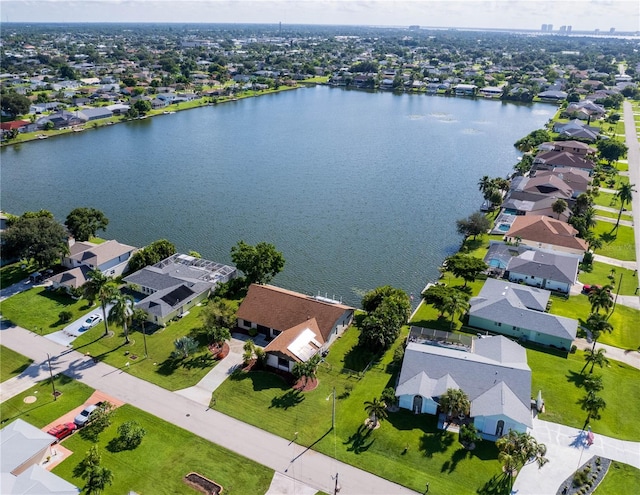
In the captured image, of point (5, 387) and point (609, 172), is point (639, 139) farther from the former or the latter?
point (5, 387)

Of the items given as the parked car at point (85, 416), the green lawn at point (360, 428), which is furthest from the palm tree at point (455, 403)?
the parked car at point (85, 416)

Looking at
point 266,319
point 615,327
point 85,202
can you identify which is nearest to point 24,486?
point 266,319

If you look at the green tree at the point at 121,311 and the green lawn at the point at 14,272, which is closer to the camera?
the green tree at the point at 121,311

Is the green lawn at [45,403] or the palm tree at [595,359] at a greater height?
the palm tree at [595,359]

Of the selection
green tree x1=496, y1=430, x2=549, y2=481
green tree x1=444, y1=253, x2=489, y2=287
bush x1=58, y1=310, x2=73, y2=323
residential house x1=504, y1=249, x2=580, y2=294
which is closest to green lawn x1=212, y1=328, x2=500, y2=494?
green tree x1=496, y1=430, x2=549, y2=481

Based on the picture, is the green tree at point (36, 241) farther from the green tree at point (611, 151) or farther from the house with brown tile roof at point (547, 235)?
the green tree at point (611, 151)

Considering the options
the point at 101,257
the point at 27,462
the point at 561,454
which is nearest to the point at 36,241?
the point at 101,257
